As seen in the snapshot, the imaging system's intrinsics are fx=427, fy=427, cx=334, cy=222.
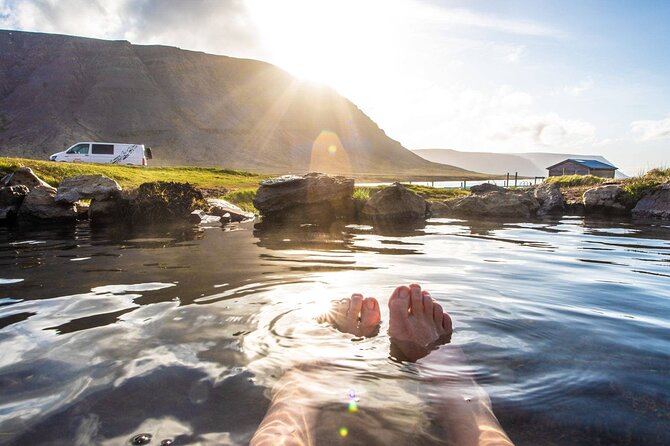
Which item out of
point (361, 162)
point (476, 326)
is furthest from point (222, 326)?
point (361, 162)

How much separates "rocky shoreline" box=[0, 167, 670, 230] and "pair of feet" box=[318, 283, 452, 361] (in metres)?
8.67

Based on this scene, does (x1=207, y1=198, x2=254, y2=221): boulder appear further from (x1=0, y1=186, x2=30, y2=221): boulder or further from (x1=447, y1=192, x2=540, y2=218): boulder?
(x1=447, y1=192, x2=540, y2=218): boulder

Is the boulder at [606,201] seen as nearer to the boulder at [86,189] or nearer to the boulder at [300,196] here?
the boulder at [300,196]

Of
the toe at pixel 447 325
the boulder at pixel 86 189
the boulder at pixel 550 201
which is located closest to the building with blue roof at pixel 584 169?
the boulder at pixel 550 201

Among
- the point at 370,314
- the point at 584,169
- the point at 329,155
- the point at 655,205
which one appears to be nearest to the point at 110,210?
the point at 370,314

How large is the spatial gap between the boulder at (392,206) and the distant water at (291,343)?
6691 mm

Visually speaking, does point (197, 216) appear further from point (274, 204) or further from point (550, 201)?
point (550, 201)

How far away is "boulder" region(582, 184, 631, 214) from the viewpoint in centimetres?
1603

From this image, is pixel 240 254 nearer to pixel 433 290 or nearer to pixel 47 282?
pixel 47 282

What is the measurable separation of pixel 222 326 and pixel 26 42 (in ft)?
522

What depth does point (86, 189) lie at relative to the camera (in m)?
12.0

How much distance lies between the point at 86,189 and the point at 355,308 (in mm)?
11147

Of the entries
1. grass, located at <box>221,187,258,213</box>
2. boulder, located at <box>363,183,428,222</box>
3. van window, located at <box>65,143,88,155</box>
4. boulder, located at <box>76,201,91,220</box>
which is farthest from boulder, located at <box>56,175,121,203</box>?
van window, located at <box>65,143,88,155</box>

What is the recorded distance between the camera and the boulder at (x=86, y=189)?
11.9 meters
